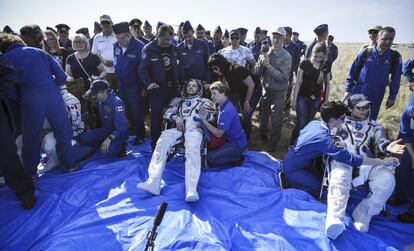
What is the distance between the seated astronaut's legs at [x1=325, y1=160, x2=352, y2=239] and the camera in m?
3.14

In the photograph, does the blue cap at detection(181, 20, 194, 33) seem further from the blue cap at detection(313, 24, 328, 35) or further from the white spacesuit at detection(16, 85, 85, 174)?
the blue cap at detection(313, 24, 328, 35)

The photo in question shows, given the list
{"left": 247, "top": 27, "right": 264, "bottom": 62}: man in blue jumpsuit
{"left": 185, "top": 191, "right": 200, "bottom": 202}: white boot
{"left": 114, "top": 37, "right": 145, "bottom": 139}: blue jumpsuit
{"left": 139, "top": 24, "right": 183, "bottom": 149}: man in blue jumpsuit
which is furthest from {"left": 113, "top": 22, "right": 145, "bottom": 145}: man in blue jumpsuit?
{"left": 247, "top": 27, "right": 264, "bottom": 62}: man in blue jumpsuit

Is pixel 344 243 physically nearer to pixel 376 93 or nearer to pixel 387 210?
pixel 387 210

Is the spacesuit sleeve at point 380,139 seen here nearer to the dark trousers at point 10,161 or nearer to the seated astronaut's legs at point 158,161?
the seated astronaut's legs at point 158,161

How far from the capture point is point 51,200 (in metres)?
3.88

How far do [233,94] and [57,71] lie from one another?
124 inches

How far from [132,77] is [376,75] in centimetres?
455

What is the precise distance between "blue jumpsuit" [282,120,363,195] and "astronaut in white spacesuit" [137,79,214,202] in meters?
1.40

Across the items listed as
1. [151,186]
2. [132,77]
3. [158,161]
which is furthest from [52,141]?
[151,186]

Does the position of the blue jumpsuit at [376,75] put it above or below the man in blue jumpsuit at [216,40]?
below

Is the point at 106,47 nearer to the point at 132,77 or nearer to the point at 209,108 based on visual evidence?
the point at 132,77

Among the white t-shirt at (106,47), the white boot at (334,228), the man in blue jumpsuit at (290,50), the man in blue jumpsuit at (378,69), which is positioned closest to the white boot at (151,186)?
the white boot at (334,228)

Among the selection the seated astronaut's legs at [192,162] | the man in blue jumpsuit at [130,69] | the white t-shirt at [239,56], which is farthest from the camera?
the white t-shirt at [239,56]

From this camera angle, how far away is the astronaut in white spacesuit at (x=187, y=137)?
396cm
